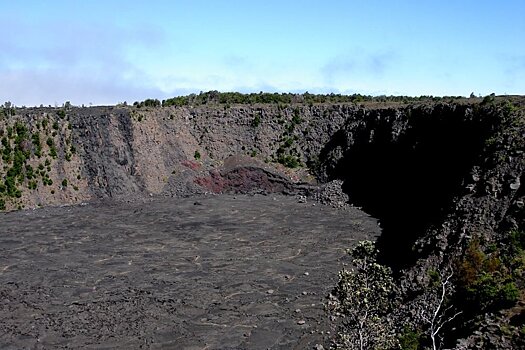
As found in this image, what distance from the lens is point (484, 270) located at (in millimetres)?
23797

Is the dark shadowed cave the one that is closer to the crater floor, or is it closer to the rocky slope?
the rocky slope

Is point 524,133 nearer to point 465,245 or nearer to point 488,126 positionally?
point 488,126

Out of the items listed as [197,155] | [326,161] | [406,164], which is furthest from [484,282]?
[197,155]

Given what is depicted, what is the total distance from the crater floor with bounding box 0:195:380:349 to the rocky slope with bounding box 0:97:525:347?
4615 millimetres

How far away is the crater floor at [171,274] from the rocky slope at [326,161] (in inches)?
182

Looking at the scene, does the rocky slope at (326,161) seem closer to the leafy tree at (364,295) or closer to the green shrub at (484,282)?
the green shrub at (484,282)

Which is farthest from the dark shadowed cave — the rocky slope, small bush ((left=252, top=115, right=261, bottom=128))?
small bush ((left=252, top=115, right=261, bottom=128))

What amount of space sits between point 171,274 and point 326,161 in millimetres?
34809

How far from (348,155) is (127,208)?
25170 millimetres

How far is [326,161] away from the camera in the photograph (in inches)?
2574

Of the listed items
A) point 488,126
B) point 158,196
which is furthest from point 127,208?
point 488,126

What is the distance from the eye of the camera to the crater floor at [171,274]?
2559 centimetres

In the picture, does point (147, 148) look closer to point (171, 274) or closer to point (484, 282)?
point (171, 274)

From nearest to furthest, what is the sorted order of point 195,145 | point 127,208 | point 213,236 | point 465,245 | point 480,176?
point 465,245 → point 480,176 → point 213,236 → point 127,208 → point 195,145
